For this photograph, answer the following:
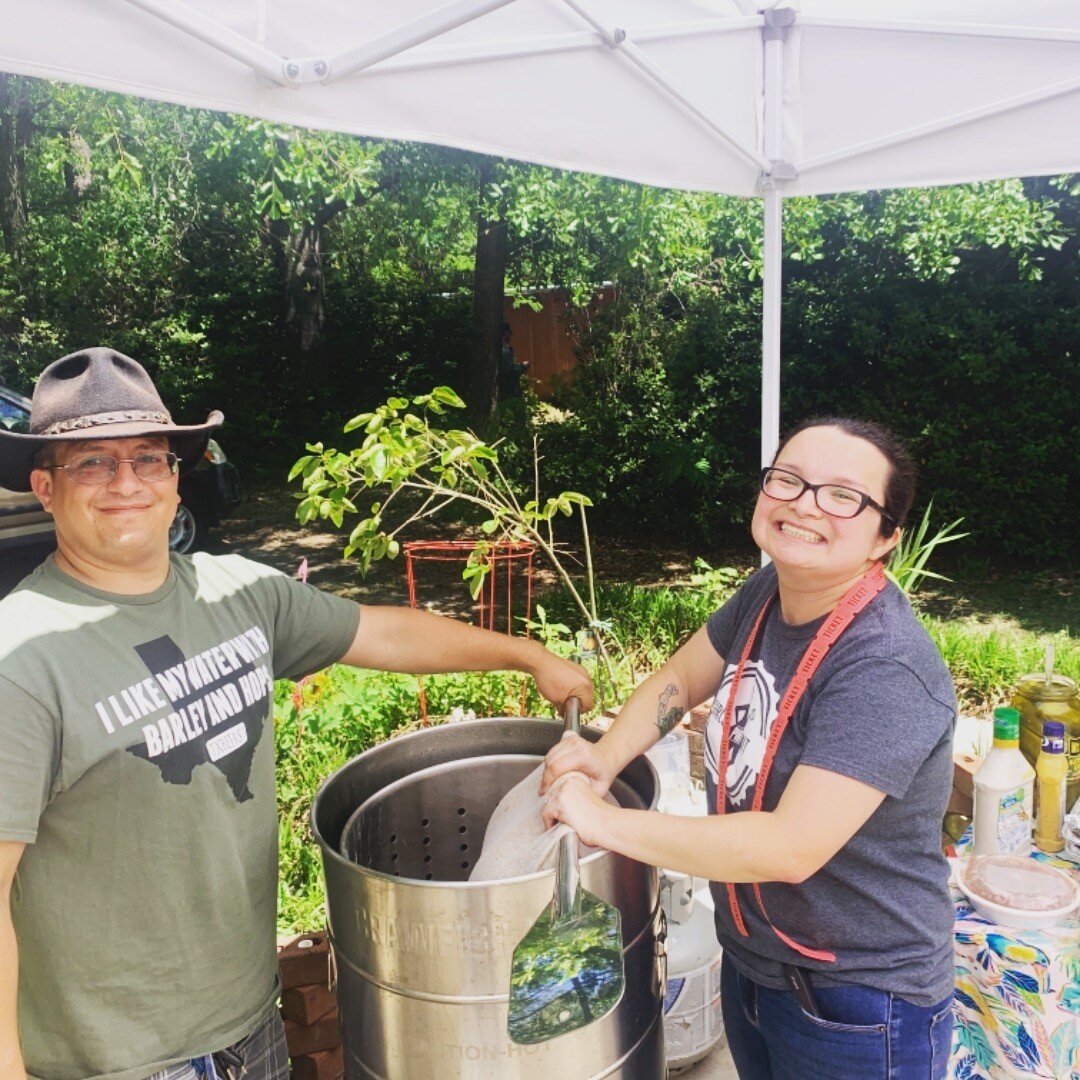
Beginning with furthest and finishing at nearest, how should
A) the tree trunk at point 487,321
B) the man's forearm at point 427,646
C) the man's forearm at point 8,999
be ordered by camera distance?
the tree trunk at point 487,321, the man's forearm at point 427,646, the man's forearm at point 8,999

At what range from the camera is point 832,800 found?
1312 millimetres

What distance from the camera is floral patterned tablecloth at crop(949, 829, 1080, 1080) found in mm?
1763

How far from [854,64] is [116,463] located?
224 centimetres

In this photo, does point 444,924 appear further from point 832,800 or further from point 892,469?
point 892,469

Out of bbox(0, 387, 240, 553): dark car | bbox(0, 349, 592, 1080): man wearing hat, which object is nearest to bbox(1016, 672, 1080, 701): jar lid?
bbox(0, 349, 592, 1080): man wearing hat

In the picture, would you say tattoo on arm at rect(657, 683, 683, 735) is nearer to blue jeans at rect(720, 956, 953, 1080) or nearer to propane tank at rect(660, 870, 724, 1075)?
blue jeans at rect(720, 956, 953, 1080)

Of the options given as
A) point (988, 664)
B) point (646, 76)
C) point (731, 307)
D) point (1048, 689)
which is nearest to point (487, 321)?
point (731, 307)

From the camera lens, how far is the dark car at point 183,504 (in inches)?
241

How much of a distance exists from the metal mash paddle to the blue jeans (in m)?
0.37

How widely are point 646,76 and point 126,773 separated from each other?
6.65 feet

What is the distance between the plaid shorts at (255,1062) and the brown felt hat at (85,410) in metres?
0.93

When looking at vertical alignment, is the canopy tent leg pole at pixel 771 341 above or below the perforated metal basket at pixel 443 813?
above

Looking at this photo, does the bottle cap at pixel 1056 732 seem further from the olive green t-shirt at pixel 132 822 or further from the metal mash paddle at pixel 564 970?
the olive green t-shirt at pixel 132 822

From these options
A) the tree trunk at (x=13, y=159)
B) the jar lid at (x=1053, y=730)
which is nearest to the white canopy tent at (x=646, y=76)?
the jar lid at (x=1053, y=730)
